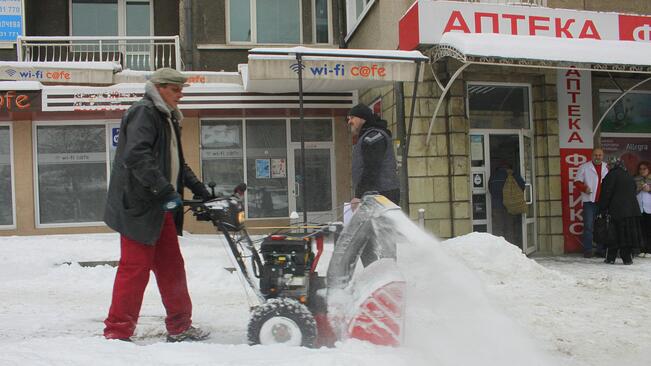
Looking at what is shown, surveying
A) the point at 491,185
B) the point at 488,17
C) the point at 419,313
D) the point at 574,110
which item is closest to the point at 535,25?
the point at 488,17

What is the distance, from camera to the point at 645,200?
874cm

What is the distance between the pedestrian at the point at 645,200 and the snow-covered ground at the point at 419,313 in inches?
48.7

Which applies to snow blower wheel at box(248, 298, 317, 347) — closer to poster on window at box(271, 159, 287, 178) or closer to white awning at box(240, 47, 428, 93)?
white awning at box(240, 47, 428, 93)

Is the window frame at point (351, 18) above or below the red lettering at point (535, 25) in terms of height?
above

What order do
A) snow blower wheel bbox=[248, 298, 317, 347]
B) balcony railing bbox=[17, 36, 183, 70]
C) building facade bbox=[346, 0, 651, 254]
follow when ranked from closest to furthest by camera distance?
snow blower wheel bbox=[248, 298, 317, 347]
building facade bbox=[346, 0, 651, 254]
balcony railing bbox=[17, 36, 183, 70]

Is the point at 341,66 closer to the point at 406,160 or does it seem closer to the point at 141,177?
the point at 406,160

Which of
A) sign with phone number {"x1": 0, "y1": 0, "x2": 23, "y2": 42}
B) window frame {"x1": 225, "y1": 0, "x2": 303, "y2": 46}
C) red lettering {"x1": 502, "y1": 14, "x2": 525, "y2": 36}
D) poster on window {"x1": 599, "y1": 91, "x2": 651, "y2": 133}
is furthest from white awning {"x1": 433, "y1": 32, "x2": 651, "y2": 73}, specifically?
sign with phone number {"x1": 0, "y1": 0, "x2": 23, "y2": 42}

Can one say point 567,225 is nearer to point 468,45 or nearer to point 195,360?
point 468,45

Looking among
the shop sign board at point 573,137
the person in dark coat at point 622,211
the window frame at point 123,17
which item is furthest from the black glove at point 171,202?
the window frame at point 123,17

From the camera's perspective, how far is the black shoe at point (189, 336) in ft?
12.1

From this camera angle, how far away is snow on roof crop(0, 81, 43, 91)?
10.2 m

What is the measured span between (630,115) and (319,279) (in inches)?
359

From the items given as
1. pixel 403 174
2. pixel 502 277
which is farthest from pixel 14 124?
pixel 502 277

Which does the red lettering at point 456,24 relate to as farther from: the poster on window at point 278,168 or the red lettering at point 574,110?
the poster on window at point 278,168
